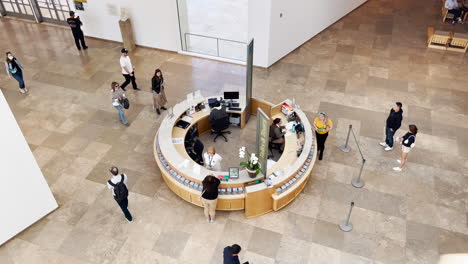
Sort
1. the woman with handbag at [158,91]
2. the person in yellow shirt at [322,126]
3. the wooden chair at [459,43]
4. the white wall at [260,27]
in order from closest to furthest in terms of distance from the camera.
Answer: the person in yellow shirt at [322,126], the woman with handbag at [158,91], the white wall at [260,27], the wooden chair at [459,43]

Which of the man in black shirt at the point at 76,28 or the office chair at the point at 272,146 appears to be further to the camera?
the man in black shirt at the point at 76,28

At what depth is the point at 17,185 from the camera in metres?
7.23

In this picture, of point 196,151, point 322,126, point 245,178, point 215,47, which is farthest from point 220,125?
point 215,47

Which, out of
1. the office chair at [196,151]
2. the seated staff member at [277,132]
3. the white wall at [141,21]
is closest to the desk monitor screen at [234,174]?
the office chair at [196,151]

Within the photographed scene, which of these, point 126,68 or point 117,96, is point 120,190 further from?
point 126,68

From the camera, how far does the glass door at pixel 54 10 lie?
14.7 meters

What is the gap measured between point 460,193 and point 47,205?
29.6 ft

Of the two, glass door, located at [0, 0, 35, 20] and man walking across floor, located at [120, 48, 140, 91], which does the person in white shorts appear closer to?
man walking across floor, located at [120, 48, 140, 91]

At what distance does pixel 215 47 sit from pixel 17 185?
27.0 feet

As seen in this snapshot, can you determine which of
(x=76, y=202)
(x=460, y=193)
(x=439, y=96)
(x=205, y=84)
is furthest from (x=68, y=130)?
(x=439, y=96)

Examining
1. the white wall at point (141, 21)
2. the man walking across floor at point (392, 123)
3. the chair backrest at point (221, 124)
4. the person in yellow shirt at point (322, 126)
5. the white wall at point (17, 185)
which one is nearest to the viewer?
the white wall at point (17, 185)

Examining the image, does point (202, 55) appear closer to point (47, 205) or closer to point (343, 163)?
point (343, 163)

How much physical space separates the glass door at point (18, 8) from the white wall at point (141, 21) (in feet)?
9.29

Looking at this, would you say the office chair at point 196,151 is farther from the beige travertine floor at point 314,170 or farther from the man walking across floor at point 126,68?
the man walking across floor at point 126,68
